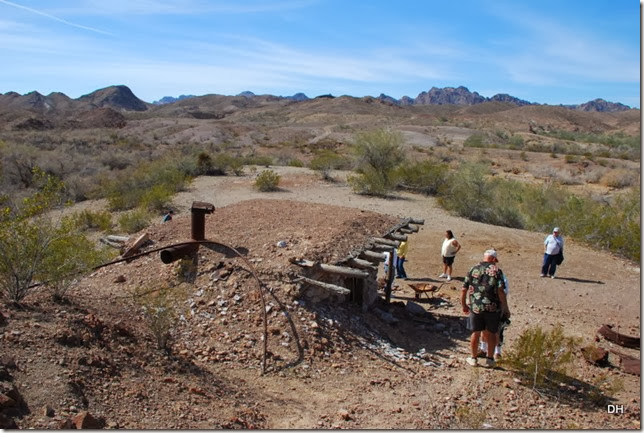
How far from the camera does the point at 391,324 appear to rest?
9.48m

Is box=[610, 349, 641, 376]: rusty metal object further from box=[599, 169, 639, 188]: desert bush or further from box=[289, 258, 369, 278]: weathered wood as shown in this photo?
box=[599, 169, 639, 188]: desert bush

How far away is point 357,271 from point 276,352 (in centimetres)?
194

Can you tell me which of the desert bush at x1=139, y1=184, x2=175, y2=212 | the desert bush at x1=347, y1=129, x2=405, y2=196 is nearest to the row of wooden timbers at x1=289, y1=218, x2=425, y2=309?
the desert bush at x1=139, y1=184, x2=175, y2=212

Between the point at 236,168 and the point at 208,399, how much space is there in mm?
24064

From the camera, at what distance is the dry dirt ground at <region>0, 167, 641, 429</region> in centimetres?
521

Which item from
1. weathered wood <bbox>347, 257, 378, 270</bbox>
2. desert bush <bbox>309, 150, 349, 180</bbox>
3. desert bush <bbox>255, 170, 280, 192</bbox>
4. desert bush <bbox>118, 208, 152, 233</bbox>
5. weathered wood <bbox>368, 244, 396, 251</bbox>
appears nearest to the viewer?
weathered wood <bbox>347, 257, 378, 270</bbox>

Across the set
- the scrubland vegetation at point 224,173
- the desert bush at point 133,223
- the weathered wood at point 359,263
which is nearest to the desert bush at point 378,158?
the scrubland vegetation at point 224,173

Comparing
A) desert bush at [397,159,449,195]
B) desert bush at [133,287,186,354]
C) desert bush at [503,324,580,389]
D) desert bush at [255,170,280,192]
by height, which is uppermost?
desert bush at [397,159,449,195]

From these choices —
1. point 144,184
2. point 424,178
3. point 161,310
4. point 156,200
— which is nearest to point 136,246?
point 161,310

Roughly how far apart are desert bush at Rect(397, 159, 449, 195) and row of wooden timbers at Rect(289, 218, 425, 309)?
13.5 meters

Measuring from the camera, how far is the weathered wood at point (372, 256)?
9.37m

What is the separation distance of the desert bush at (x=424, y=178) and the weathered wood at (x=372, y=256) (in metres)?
14.7

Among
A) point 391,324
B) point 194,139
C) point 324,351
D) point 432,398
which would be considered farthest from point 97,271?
point 194,139

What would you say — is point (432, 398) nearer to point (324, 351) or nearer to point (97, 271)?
point (324, 351)
